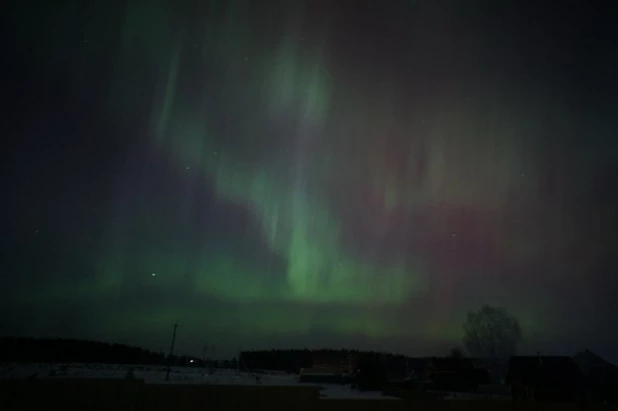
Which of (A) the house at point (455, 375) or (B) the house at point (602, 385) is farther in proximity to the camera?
(A) the house at point (455, 375)

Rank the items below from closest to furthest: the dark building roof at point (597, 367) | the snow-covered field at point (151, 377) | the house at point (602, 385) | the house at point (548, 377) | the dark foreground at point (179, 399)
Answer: the dark foreground at point (179, 399) < the snow-covered field at point (151, 377) < the house at point (548, 377) < the house at point (602, 385) < the dark building roof at point (597, 367)

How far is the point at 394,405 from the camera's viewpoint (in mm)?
16469

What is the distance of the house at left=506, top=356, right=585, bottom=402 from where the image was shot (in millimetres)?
34656

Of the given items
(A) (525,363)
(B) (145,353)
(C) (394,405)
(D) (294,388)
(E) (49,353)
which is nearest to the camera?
(C) (394,405)

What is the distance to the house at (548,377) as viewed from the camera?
114 ft

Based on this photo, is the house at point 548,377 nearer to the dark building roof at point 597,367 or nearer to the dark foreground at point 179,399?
the dark building roof at point 597,367

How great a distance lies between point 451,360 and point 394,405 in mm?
40372

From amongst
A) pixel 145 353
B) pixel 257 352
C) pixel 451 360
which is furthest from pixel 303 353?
pixel 451 360

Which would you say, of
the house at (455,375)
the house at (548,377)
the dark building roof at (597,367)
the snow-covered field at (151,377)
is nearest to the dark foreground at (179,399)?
the snow-covered field at (151,377)

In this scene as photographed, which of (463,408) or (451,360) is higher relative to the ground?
(451,360)

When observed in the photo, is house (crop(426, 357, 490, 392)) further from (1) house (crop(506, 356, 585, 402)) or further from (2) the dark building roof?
(2) the dark building roof

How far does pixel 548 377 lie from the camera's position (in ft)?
124

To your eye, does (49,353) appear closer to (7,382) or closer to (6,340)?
(6,340)

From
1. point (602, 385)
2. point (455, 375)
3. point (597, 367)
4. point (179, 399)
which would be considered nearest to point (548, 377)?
point (602, 385)
